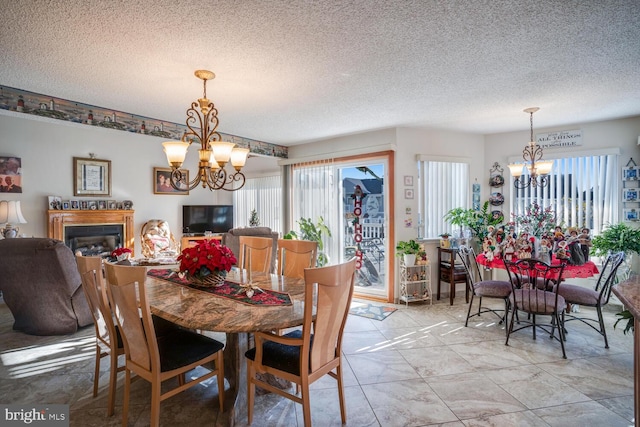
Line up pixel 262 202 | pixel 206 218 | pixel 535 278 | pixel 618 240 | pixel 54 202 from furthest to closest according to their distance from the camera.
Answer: pixel 262 202 < pixel 206 218 < pixel 54 202 < pixel 618 240 < pixel 535 278

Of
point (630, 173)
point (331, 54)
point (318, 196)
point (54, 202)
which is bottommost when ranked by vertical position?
point (54, 202)

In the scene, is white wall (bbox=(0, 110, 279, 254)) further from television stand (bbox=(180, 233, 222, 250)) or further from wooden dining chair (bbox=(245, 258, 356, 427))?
wooden dining chair (bbox=(245, 258, 356, 427))

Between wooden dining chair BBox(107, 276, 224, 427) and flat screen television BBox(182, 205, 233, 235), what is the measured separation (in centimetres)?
507

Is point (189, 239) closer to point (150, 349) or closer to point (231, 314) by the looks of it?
point (150, 349)

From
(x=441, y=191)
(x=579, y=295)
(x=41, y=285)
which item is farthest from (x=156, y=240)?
(x=579, y=295)

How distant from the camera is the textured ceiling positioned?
1828mm

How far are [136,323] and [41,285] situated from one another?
2439 mm

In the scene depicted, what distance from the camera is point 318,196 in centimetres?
538

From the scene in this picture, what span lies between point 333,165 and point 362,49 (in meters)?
2.95

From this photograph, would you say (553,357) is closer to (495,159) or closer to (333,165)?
(495,159)

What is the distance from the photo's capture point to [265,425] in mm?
1967

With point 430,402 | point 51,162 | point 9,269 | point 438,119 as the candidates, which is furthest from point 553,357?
point 51,162

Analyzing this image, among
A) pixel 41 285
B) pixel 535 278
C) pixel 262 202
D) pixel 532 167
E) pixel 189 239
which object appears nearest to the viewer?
pixel 535 278

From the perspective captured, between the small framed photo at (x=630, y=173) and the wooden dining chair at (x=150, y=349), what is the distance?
5.15m
